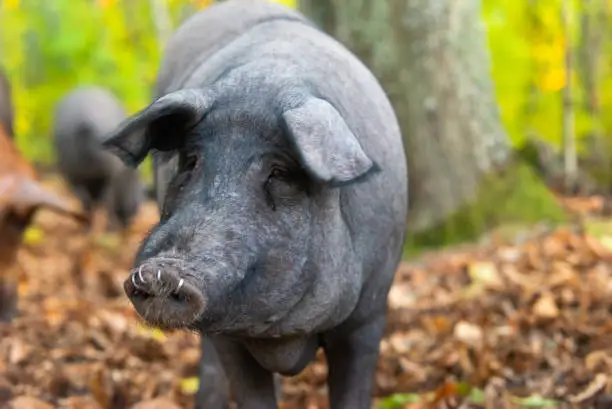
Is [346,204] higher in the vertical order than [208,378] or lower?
higher

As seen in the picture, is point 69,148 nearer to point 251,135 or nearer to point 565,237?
point 565,237

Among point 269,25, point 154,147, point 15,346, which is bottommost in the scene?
point 15,346

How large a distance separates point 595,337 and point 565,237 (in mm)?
2150

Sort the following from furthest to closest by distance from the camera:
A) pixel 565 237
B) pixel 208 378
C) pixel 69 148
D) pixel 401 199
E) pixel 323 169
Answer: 1. pixel 69 148
2. pixel 565 237
3. pixel 208 378
4. pixel 401 199
5. pixel 323 169

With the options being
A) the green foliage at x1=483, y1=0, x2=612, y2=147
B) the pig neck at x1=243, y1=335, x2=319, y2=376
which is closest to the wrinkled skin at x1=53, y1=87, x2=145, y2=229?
the green foliage at x1=483, y1=0, x2=612, y2=147

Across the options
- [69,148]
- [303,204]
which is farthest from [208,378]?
[69,148]

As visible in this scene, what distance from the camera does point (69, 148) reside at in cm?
1184

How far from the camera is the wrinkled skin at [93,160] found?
38.3ft

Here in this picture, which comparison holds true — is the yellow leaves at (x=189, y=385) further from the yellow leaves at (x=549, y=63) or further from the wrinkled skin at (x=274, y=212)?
the yellow leaves at (x=549, y=63)

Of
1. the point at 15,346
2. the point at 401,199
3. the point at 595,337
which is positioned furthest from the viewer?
the point at 15,346

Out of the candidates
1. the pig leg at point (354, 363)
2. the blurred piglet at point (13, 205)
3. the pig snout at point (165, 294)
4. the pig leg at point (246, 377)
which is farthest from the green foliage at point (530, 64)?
the pig snout at point (165, 294)

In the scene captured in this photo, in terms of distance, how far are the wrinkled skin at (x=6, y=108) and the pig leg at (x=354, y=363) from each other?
168 inches

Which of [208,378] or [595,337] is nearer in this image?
[208,378]

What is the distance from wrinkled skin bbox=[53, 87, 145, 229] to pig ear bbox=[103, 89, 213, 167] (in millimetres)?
8787
